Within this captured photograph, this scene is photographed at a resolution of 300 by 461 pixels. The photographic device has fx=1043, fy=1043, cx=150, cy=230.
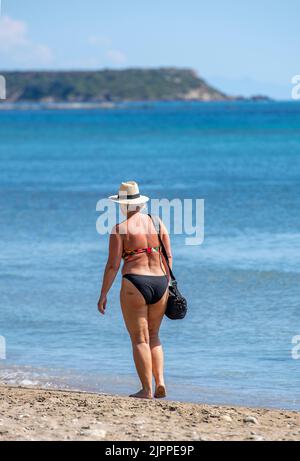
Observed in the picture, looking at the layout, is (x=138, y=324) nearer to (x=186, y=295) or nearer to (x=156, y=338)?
(x=156, y=338)

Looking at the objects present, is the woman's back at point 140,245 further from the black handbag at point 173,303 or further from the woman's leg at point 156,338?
the woman's leg at point 156,338

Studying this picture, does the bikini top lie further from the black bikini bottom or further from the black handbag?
the black bikini bottom

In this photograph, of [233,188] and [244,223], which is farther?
[233,188]

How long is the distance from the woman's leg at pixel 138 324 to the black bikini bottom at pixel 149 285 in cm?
3

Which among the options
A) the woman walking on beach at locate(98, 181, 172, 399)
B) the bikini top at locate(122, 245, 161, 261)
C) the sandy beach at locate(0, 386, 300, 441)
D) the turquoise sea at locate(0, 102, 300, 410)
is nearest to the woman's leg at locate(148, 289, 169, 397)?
the woman walking on beach at locate(98, 181, 172, 399)

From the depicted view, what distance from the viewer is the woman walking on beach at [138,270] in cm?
756

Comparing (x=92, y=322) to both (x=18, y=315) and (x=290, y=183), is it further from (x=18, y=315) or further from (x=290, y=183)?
(x=290, y=183)

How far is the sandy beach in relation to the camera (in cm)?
630

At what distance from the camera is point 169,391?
341 inches

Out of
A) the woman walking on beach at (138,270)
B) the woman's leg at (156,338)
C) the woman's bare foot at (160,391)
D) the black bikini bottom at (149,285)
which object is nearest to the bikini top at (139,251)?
the woman walking on beach at (138,270)

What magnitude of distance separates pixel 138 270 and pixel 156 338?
564 mm
